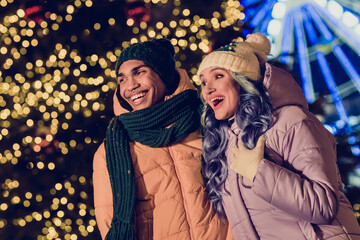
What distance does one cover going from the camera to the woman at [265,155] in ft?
4.98

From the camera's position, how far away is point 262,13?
459cm

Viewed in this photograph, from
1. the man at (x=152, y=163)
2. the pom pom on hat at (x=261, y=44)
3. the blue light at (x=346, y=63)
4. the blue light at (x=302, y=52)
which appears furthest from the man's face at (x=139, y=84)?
the blue light at (x=346, y=63)

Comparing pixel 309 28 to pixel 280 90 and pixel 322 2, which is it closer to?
pixel 322 2

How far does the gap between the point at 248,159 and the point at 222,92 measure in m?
0.45

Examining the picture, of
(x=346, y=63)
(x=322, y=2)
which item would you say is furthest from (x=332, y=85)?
(x=322, y=2)

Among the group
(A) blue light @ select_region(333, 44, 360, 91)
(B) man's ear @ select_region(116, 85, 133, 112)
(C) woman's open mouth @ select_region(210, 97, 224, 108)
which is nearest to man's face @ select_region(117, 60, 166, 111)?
(B) man's ear @ select_region(116, 85, 133, 112)

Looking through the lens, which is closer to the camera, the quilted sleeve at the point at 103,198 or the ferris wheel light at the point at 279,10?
the quilted sleeve at the point at 103,198

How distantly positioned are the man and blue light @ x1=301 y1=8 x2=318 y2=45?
3.39m

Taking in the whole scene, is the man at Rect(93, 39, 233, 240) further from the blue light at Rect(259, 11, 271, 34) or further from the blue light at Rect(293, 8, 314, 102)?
the blue light at Rect(293, 8, 314, 102)

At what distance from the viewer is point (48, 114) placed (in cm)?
334

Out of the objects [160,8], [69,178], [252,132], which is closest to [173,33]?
[160,8]

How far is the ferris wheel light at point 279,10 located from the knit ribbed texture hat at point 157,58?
9.34ft

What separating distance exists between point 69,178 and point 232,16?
8.14ft

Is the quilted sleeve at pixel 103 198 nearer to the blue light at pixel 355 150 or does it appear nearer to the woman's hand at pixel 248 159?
the woman's hand at pixel 248 159
